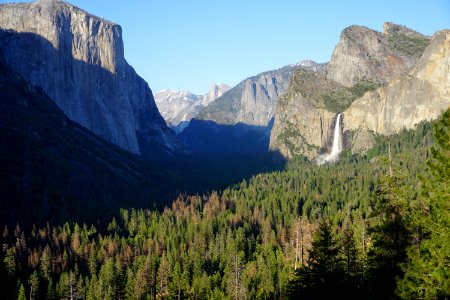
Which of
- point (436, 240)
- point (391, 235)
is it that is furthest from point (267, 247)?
point (436, 240)

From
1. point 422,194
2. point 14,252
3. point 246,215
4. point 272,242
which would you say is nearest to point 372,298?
point 422,194

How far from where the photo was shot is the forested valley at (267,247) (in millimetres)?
32250

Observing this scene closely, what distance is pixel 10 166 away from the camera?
186500 mm

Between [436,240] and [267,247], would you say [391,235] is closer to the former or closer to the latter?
[436,240]

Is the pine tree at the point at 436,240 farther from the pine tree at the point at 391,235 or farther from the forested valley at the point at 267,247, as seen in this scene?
the pine tree at the point at 391,235

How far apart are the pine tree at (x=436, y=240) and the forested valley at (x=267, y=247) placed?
0.08 meters

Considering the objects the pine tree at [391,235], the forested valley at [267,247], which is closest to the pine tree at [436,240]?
the forested valley at [267,247]

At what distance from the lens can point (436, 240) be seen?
30078mm

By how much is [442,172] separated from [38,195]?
163 m

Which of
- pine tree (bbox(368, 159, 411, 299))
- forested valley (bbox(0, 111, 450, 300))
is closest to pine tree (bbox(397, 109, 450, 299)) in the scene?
forested valley (bbox(0, 111, 450, 300))

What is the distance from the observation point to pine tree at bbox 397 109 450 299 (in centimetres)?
2917

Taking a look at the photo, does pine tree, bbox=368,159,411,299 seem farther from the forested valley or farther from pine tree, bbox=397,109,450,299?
pine tree, bbox=397,109,450,299

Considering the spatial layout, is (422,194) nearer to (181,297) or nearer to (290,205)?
(181,297)

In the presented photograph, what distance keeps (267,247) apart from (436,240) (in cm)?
9746
